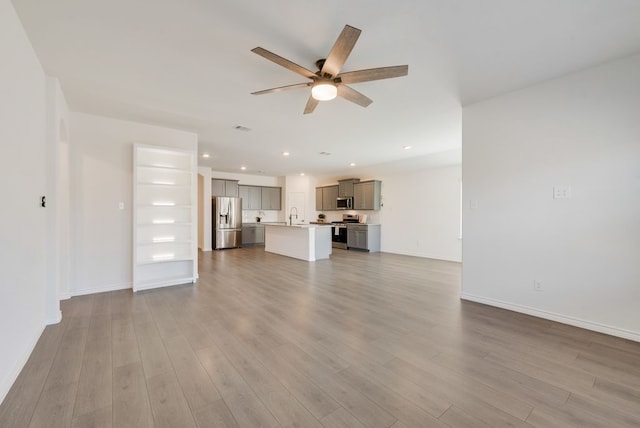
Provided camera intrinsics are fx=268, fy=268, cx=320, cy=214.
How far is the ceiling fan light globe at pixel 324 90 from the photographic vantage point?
2.47 m

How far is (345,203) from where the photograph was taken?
9.02 metres

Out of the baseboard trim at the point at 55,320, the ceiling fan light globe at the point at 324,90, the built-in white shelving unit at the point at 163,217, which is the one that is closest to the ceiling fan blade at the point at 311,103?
the ceiling fan light globe at the point at 324,90

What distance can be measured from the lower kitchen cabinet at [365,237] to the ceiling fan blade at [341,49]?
6279 mm

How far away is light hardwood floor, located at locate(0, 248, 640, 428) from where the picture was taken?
1595 mm

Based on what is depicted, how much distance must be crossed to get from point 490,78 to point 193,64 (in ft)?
10.2

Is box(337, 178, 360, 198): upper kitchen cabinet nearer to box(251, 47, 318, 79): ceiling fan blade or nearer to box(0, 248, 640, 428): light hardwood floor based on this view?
box(0, 248, 640, 428): light hardwood floor

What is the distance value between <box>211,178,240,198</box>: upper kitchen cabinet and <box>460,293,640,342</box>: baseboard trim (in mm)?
7608

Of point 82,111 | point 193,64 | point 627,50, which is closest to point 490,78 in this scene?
point 627,50

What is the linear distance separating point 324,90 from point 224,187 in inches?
286

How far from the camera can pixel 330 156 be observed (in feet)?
22.1

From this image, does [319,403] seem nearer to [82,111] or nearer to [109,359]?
[109,359]

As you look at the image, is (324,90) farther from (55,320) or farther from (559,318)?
(55,320)

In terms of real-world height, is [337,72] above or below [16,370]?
above

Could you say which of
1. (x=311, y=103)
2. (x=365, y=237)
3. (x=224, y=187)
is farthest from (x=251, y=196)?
(x=311, y=103)
